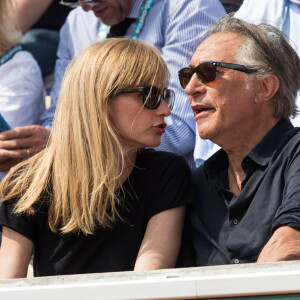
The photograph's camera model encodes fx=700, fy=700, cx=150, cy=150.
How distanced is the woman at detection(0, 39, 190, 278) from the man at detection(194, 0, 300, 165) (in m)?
0.45

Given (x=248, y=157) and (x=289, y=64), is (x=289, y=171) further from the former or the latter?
(x=289, y=64)

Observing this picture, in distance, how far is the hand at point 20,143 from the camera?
3.27 metres

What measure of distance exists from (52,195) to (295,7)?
58.8 inches

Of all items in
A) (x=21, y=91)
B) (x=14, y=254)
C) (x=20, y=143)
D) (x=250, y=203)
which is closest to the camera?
Answer: (x=250, y=203)

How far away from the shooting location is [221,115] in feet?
8.72

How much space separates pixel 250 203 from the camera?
2494mm

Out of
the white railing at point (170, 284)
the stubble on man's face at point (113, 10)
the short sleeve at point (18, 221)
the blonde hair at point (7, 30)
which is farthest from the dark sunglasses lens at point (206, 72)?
the blonde hair at point (7, 30)

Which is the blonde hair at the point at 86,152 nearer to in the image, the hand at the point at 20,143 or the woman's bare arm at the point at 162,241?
the woman's bare arm at the point at 162,241

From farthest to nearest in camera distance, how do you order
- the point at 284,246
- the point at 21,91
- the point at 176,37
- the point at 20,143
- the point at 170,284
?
the point at 21,91 < the point at 176,37 < the point at 20,143 < the point at 284,246 < the point at 170,284

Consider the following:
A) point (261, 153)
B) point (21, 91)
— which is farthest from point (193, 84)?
point (21, 91)

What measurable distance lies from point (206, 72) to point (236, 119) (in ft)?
0.71

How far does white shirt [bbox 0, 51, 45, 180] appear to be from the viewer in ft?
12.1

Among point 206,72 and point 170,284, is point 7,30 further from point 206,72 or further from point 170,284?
point 170,284

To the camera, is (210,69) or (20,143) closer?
(210,69)
